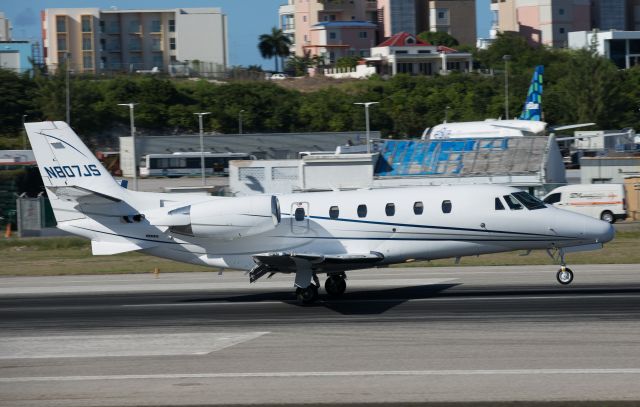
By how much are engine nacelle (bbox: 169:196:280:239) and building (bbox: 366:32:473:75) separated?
10301 centimetres

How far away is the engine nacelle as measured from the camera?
22.7m

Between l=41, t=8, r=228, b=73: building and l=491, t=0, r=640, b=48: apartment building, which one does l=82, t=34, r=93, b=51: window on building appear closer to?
l=41, t=8, r=228, b=73: building

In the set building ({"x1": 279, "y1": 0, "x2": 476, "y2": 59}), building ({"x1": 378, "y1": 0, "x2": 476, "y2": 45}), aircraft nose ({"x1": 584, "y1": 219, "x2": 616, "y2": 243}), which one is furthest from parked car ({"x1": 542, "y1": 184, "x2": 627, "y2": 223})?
building ({"x1": 378, "y1": 0, "x2": 476, "y2": 45})

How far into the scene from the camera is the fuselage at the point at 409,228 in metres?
22.9

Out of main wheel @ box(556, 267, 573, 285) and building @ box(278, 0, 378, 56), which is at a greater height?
building @ box(278, 0, 378, 56)

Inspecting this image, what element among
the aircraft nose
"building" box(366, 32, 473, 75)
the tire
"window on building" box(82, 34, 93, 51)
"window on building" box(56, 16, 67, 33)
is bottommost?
the tire

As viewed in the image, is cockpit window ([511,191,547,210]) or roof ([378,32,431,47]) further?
roof ([378,32,431,47])

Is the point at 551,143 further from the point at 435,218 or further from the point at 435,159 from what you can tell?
the point at 435,218

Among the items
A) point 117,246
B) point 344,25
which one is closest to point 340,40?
point 344,25

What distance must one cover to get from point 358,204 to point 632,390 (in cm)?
1064

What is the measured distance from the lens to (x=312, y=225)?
2338 cm

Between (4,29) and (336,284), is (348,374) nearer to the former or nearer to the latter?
(336,284)

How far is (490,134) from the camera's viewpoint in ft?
217

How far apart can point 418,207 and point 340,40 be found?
12310cm
